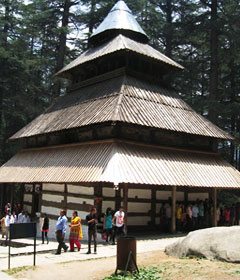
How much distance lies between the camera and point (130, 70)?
20.5 meters

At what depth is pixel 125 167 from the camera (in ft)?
48.6

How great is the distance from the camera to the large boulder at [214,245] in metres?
9.48

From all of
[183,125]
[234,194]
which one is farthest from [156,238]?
[234,194]

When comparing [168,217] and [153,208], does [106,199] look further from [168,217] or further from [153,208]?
[168,217]

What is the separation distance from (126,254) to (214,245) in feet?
9.23

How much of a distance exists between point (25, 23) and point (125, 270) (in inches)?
1155

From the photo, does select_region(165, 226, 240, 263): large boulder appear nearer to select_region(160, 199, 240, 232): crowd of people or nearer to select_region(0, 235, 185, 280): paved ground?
select_region(0, 235, 185, 280): paved ground

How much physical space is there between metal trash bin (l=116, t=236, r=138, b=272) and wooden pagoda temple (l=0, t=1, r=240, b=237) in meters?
5.00

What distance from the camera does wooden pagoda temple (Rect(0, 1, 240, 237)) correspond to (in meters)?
16.0

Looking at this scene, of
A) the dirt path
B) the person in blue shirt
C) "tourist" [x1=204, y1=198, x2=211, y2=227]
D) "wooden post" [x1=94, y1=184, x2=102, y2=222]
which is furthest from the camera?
"tourist" [x1=204, y1=198, x2=211, y2=227]

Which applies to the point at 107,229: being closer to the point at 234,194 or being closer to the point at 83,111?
the point at 83,111

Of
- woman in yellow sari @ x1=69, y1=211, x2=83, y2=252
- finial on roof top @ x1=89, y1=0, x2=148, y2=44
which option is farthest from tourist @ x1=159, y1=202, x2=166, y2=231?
finial on roof top @ x1=89, y1=0, x2=148, y2=44

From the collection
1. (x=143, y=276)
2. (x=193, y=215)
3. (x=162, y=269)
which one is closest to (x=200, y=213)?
(x=193, y=215)

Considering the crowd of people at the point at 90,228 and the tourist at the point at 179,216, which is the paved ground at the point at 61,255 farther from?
the tourist at the point at 179,216
